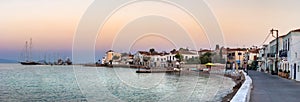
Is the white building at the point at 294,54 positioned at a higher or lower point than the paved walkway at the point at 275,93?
higher

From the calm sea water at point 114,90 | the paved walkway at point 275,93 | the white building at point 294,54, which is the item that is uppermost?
the white building at point 294,54

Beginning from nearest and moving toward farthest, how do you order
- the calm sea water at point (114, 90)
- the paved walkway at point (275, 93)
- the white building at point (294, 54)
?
the paved walkway at point (275, 93) → the calm sea water at point (114, 90) → the white building at point (294, 54)

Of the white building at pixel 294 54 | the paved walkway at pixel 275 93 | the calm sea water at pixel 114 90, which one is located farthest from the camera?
the white building at pixel 294 54

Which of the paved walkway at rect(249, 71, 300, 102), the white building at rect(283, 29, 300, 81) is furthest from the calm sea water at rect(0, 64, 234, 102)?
the white building at rect(283, 29, 300, 81)

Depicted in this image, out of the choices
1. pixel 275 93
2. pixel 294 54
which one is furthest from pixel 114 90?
pixel 275 93

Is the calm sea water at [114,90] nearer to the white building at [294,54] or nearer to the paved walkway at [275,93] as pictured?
the paved walkway at [275,93]

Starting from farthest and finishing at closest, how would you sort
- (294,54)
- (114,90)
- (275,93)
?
(114,90), (294,54), (275,93)

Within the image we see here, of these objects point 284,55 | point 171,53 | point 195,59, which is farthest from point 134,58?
point 284,55

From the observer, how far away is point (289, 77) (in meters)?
38.2

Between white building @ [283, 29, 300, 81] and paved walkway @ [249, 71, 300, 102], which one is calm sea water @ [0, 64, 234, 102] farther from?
white building @ [283, 29, 300, 81]

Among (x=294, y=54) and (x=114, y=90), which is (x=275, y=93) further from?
(x=114, y=90)

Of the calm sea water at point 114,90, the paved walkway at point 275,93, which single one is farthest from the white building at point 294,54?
the paved walkway at point 275,93

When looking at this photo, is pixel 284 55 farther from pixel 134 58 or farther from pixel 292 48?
pixel 134 58

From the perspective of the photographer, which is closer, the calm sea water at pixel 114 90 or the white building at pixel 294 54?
the calm sea water at pixel 114 90
